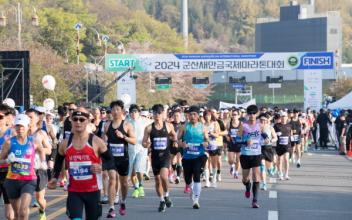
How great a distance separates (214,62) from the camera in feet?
171

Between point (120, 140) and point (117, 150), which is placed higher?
point (120, 140)

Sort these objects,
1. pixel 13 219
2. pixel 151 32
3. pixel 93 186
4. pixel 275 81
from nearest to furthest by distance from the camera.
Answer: pixel 93 186 → pixel 13 219 → pixel 275 81 → pixel 151 32

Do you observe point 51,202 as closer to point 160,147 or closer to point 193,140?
point 160,147

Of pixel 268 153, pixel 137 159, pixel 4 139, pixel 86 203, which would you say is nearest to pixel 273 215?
pixel 137 159

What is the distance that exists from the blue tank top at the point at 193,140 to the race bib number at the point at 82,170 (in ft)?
19.7

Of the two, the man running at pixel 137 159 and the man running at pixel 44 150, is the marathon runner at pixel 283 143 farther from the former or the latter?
the man running at pixel 44 150

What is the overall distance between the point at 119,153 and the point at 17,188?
3.81 m

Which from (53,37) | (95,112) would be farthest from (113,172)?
(53,37)

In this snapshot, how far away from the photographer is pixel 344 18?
197 meters

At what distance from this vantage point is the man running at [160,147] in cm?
1538

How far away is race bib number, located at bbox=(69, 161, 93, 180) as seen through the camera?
10.1 m

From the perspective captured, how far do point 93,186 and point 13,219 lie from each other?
87.0 inches

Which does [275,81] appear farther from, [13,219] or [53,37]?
[13,219]

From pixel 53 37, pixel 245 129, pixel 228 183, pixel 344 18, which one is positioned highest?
pixel 344 18
